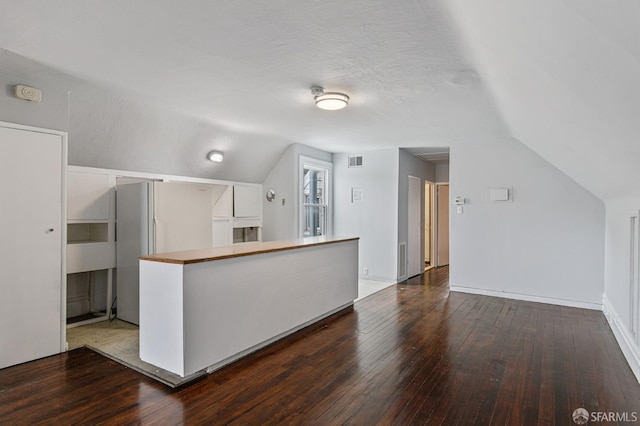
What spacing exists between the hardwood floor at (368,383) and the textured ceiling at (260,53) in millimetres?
2308

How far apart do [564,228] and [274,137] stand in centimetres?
420

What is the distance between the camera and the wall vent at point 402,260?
6.22 meters

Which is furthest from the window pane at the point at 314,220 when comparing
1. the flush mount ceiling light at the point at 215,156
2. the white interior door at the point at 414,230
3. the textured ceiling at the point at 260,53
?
the textured ceiling at the point at 260,53

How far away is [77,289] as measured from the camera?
4133mm

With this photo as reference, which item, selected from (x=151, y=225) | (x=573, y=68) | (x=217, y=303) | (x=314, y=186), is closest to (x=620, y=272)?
(x=573, y=68)

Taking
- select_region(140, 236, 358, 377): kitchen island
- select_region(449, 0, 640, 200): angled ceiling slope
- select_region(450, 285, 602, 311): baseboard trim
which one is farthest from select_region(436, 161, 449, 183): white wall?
select_region(140, 236, 358, 377): kitchen island

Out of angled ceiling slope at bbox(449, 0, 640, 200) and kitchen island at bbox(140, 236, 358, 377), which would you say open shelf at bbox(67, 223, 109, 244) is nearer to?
kitchen island at bbox(140, 236, 358, 377)

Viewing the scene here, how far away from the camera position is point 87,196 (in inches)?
154

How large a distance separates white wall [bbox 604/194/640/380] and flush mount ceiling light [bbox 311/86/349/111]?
8.06ft

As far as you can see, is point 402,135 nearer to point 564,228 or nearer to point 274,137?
point 274,137

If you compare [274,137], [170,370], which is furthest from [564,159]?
[170,370]

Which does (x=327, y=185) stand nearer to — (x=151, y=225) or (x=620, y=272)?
(x=151, y=225)

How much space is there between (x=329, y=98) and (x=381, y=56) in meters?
0.89

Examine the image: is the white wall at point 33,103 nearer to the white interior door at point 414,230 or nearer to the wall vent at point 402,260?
the wall vent at point 402,260
